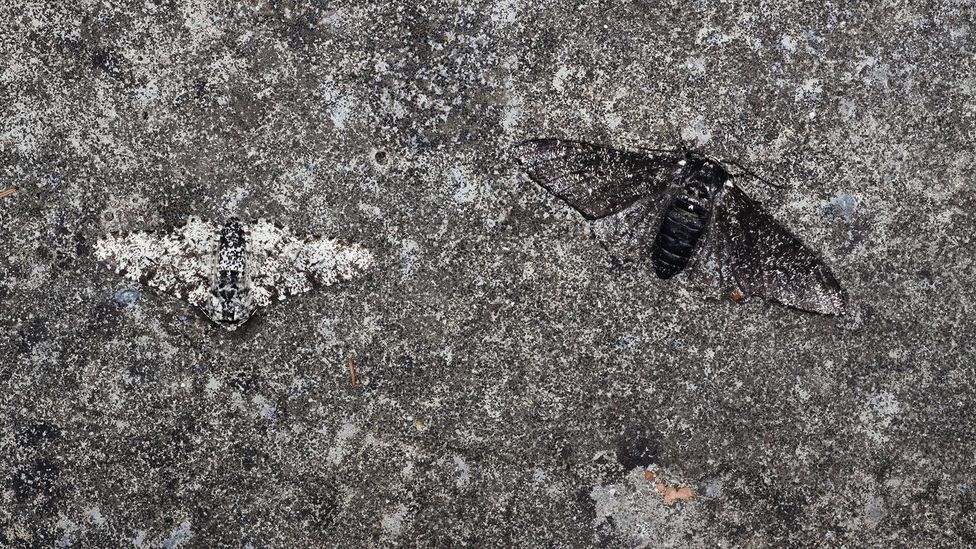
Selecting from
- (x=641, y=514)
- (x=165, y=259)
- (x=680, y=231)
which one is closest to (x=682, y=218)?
(x=680, y=231)

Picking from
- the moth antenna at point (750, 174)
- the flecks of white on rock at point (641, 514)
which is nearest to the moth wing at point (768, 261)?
the moth antenna at point (750, 174)

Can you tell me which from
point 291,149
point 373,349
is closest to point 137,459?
point 373,349

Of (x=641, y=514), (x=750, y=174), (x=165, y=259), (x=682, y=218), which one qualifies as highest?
(x=750, y=174)

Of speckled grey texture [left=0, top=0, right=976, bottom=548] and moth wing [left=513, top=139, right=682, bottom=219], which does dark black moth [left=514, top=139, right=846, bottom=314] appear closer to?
→ moth wing [left=513, top=139, right=682, bottom=219]

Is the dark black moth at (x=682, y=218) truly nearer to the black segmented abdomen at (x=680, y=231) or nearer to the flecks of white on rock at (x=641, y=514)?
the black segmented abdomen at (x=680, y=231)

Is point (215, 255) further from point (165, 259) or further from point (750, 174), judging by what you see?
point (750, 174)

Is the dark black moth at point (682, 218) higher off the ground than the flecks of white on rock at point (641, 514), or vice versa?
the dark black moth at point (682, 218)
